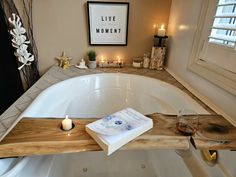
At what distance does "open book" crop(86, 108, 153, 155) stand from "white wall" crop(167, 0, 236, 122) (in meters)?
0.57

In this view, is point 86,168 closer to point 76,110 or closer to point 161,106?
point 76,110

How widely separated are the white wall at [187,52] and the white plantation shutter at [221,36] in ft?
0.49

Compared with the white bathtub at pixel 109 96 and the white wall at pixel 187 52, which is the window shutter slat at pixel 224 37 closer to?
the white wall at pixel 187 52

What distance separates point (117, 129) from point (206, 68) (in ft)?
2.82

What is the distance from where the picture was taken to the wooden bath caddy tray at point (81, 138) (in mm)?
682

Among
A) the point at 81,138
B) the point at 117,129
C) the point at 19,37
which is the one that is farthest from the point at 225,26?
the point at 19,37

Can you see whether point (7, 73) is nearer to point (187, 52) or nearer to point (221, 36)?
point (187, 52)

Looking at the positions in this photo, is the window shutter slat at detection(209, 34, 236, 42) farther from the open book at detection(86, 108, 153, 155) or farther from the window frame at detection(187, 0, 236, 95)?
the open book at detection(86, 108, 153, 155)

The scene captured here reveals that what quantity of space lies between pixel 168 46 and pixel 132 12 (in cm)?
55

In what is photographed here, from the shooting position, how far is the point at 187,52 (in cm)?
144

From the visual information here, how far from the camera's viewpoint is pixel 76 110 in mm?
1559

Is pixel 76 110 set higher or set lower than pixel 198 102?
lower

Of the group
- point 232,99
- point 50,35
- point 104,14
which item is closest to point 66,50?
point 50,35

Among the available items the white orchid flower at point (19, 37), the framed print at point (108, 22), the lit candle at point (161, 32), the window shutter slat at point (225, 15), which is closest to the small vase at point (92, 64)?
the framed print at point (108, 22)
